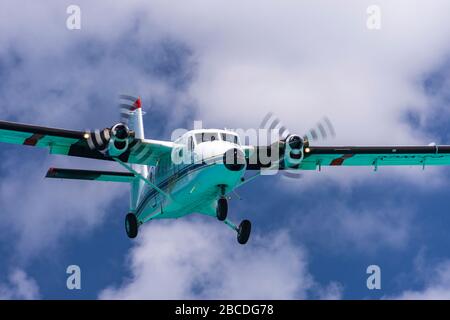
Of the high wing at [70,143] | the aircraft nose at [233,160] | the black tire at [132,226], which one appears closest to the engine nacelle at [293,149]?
the aircraft nose at [233,160]

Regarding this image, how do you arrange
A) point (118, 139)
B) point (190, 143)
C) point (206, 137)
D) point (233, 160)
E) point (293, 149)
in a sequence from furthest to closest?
1. point (293, 149)
2. point (118, 139)
3. point (190, 143)
4. point (206, 137)
5. point (233, 160)

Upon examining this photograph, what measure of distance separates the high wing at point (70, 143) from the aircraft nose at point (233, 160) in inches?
205

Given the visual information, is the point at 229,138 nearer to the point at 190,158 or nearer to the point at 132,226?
the point at 190,158

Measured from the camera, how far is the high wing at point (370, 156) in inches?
1237

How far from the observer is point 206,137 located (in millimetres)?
26297

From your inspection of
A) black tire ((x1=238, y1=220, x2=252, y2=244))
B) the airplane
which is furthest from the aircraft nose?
black tire ((x1=238, y1=220, x2=252, y2=244))

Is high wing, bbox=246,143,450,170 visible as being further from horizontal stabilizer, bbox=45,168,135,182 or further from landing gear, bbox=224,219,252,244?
horizontal stabilizer, bbox=45,168,135,182

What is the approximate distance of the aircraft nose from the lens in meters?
24.2

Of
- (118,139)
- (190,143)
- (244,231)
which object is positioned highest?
(118,139)

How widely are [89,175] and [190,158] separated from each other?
712cm

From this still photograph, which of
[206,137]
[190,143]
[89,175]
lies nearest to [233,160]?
[206,137]

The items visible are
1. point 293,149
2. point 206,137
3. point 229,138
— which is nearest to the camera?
point 229,138
